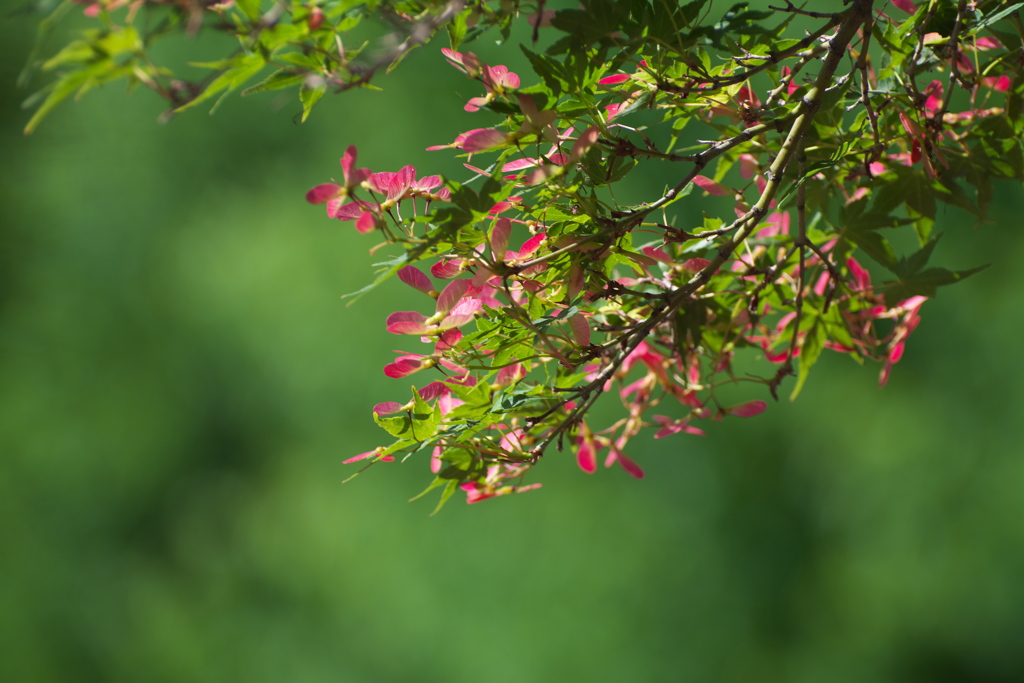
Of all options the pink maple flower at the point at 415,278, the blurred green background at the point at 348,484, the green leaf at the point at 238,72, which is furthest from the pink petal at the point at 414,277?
the blurred green background at the point at 348,484

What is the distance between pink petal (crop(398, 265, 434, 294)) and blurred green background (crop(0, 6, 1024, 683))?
1.03m

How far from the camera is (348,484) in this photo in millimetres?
1426

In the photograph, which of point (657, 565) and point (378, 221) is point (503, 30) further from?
point (657, 565)

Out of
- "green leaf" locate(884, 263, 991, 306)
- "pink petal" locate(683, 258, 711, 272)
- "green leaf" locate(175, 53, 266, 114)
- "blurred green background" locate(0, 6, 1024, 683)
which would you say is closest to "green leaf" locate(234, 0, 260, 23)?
"green leaf" locate(175, 53, 266, 114)

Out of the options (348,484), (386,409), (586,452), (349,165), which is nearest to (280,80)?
(349,165)

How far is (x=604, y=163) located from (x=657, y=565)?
109 centimetres

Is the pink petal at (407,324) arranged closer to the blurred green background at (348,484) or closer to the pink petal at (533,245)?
the pink petal at (533,245)

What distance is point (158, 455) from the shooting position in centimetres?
153

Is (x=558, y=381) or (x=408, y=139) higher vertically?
(x=558, y=381)

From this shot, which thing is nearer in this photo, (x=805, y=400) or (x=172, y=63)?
(x=805, y=400)

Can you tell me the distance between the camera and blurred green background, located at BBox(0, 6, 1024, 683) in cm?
124

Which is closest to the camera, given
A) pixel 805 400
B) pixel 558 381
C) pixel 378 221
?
pixel 378 221

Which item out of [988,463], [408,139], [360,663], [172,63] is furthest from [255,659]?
[988,463]

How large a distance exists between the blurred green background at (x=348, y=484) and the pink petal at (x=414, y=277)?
1027mm
